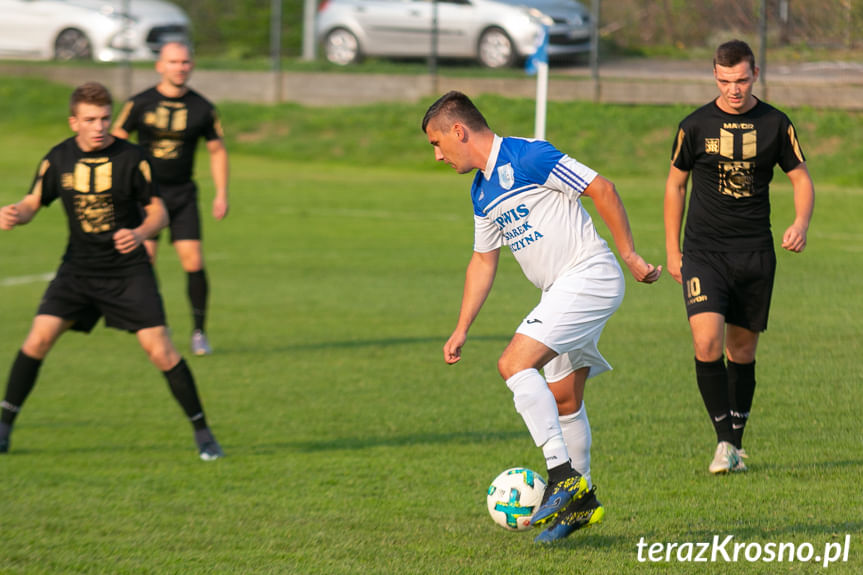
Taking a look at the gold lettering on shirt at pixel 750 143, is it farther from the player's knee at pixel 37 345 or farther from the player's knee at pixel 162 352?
the player's knee at pixel 37 345

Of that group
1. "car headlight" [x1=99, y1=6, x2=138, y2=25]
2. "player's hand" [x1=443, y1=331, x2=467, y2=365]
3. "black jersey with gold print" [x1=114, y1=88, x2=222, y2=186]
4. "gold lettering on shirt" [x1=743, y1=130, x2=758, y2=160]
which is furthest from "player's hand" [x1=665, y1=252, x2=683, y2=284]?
"car headlight" [x1=99, y1=6, x2=138, y2=25]

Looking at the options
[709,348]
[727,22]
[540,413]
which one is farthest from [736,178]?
[727,22]

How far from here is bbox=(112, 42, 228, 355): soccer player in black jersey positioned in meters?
11.0

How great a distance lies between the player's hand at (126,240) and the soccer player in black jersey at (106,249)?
7 centimetres

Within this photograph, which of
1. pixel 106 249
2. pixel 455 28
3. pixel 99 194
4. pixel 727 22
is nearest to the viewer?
pixel 99 194

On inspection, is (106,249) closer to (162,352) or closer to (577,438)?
(162,352)

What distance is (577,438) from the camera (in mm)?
6000

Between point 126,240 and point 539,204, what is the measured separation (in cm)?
293

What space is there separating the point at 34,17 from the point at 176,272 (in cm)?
1948

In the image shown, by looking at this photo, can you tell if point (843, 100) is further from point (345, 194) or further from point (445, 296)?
point (445, 296)

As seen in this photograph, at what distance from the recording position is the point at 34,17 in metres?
32.9

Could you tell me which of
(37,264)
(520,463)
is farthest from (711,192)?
(37,264)

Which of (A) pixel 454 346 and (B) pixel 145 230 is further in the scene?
(B) pixel 145 230

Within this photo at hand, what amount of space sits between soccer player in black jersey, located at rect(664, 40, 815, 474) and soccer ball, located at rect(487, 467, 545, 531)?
1.63 metres
